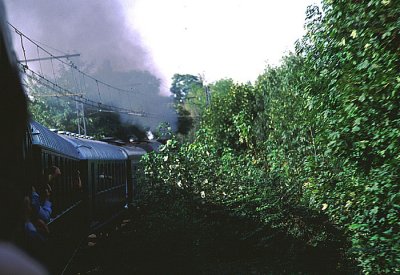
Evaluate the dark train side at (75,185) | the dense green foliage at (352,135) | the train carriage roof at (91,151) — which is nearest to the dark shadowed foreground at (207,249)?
the dense green foliage at (352,135)

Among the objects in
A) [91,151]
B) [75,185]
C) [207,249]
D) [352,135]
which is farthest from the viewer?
[91,151]

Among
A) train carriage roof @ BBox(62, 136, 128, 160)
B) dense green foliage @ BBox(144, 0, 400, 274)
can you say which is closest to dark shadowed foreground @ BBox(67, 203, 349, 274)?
dense green foliage @ BBox(144, 0, 400, 274)

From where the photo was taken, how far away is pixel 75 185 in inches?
395

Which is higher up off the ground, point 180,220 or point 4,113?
point 4,113

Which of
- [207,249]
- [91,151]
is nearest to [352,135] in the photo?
[207,249]

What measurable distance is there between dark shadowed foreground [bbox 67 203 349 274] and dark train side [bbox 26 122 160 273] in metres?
1.33

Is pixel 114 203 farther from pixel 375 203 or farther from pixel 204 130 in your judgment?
pixel 375 203

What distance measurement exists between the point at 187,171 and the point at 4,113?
11769mm

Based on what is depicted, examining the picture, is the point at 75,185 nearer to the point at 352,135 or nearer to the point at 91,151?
the point at 91,151

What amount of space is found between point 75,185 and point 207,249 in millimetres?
3239

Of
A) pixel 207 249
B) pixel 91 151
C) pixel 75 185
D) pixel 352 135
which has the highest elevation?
pixel 91 151

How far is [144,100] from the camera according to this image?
5094 cm

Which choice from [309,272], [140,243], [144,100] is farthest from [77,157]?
[144,100]

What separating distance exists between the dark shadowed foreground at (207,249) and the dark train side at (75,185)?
4.37ft
